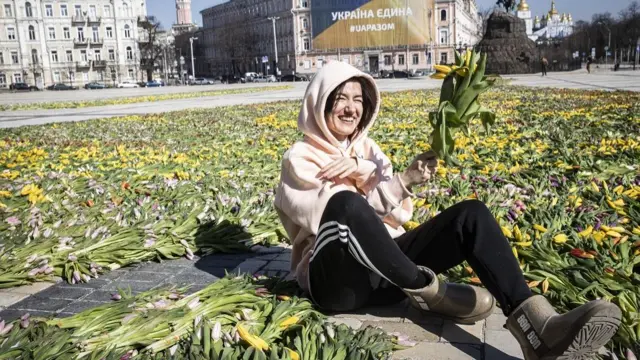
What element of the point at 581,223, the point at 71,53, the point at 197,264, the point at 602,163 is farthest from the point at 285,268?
the point at 71,53

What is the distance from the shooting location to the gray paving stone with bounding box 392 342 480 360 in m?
2.45

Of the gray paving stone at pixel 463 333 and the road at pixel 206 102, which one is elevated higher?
the road at pixel 206 102

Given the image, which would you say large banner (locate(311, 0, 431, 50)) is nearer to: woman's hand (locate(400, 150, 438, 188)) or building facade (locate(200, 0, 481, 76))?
building facade (locate(200, 0, 481, 76))

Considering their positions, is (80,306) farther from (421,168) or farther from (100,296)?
(421,168)

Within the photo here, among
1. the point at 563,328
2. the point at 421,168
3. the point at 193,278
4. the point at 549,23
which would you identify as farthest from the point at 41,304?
the point at 549,23

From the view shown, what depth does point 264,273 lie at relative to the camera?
11.8ft

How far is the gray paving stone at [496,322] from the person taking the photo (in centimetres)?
273

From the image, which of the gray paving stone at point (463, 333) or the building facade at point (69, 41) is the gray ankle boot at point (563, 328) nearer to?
the gray paving stone at point (463, 333)

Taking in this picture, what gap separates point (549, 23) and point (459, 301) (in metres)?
153

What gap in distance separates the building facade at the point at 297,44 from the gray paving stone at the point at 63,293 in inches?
3078

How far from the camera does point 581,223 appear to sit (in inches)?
156

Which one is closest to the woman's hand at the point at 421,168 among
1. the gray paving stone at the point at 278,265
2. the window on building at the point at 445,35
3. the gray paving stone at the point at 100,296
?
the gray paving stone at the point at 278,265

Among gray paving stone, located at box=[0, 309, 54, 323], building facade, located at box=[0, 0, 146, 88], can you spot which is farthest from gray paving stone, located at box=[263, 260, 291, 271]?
building facade, located at box=[0, 0, 146, 88]

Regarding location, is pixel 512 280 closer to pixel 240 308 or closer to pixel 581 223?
pixel 240 308
